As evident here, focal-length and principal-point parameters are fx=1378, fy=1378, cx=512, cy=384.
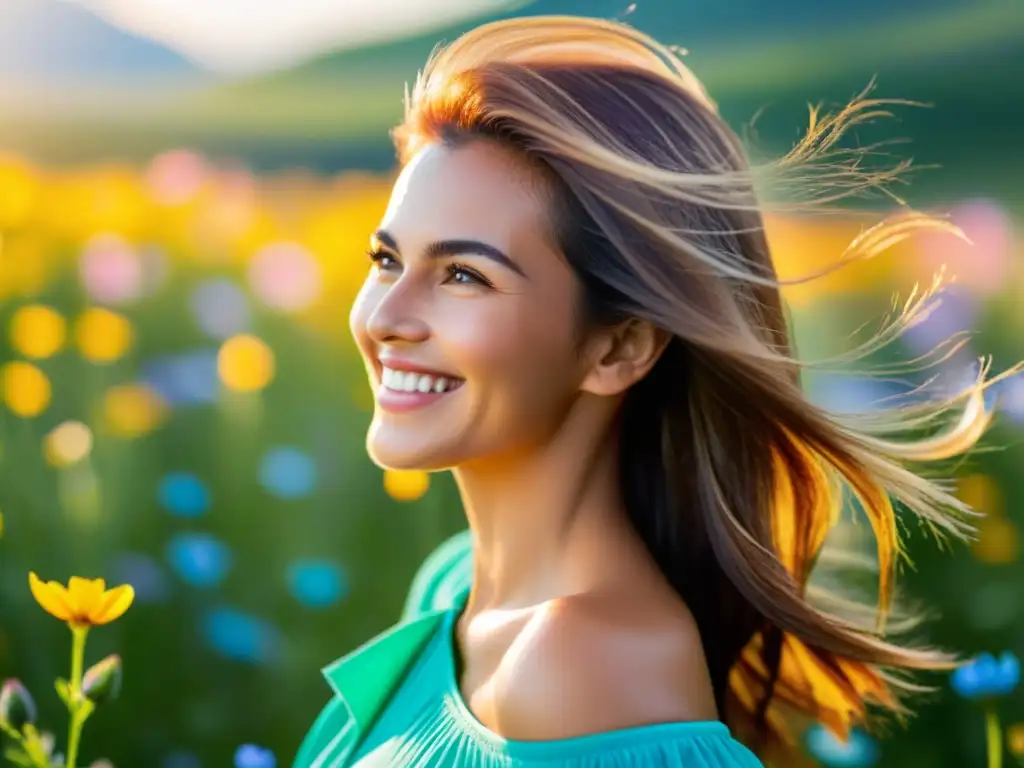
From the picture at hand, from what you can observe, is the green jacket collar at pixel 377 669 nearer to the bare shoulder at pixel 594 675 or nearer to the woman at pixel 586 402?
the woman at pixel 586 402

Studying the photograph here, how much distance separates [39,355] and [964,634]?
196cm

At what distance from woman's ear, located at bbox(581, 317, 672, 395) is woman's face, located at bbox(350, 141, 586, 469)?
21 millimetres

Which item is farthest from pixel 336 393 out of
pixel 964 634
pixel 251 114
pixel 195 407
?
pixel 964 634

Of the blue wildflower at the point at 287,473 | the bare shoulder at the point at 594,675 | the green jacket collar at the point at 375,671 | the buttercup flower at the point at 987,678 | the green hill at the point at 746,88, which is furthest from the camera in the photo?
the green hill at the point at 746,88

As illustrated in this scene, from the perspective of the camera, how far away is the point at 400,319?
1.58 meters

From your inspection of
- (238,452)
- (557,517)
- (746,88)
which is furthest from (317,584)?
(746,88)

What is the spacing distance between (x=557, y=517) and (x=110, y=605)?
0.53 metres

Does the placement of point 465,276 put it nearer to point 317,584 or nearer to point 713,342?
point 713,342

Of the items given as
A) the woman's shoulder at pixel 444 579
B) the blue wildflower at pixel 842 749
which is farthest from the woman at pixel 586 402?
the blue wildflower at pixel 842 749

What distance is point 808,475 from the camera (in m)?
1.83

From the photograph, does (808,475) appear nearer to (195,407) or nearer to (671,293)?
(671,293)

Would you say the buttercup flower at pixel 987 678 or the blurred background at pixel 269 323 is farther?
the blurred background at pixel 269 323

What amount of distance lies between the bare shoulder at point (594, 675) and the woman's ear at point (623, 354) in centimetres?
26

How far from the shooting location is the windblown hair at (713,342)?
1575 mm
